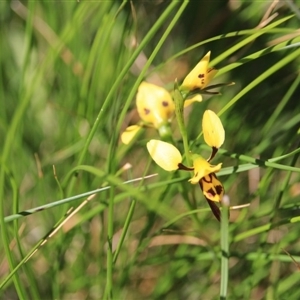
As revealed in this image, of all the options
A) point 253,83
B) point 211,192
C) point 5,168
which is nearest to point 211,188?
point 211,192

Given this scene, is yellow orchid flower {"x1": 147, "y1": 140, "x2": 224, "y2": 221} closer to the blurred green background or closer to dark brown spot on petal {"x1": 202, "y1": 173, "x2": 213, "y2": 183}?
dark brown spot on petal {"x1": 202, "y1": 173, "x2": 213, "y2": 183}

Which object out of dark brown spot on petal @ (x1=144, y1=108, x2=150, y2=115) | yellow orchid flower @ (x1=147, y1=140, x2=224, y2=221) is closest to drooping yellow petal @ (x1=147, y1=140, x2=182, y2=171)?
yellow orchid flower @ (x1=147, y1=140, x2=224, y2=221)

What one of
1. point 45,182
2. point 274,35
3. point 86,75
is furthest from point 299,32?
point 45,182

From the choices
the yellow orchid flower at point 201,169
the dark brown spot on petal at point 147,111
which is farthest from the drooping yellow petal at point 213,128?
the dark brown spot on petal at point 147,111

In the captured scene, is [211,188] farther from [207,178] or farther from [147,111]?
[147,111]

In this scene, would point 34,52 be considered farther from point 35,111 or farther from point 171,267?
point 171,267

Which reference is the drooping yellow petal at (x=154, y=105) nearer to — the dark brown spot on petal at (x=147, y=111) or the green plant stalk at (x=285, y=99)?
the dark brown spot on petal at (x=147, y=111)

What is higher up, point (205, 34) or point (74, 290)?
point (205, 34)
